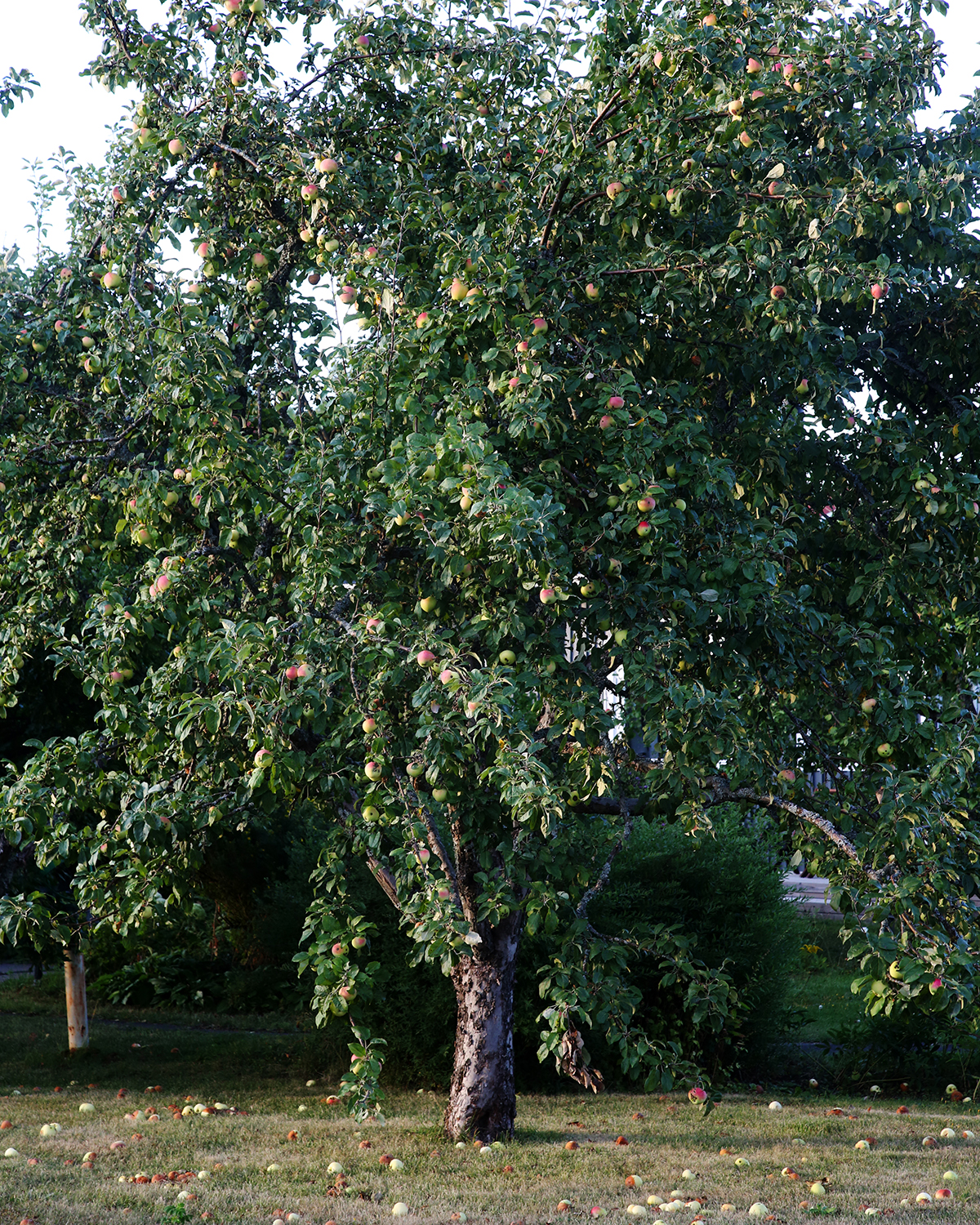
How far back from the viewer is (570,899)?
16.0ft

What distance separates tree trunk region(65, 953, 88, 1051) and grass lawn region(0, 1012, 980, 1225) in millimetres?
957

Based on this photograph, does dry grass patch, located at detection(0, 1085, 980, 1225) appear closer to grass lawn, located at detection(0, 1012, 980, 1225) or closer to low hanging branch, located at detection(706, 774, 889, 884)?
grass lawn, located at detection(0, 1012, 980, 1225)

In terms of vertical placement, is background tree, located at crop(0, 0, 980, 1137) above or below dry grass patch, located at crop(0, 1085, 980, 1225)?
above

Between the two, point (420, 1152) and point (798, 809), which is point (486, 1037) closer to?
point (420, 1152)

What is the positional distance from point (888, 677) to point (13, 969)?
15240 millimetres

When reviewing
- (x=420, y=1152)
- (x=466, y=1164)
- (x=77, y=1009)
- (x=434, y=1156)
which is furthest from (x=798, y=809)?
(x=77, y=1009)

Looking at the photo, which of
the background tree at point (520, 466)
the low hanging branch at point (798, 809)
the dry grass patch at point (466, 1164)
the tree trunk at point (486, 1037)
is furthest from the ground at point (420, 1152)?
the low hanging branch at point (798, 809)

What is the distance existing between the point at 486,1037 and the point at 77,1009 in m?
5.48

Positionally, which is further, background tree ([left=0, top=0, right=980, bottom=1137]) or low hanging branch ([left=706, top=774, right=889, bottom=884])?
low hanging branch ([left=706, top=774, right=889, bottom=884])

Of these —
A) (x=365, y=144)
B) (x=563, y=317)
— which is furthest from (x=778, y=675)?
(x=365, y=144)

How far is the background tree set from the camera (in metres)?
4.03

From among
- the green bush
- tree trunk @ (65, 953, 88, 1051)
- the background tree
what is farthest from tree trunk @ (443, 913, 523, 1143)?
tree trunk @ (65, 953, 88, 1051)

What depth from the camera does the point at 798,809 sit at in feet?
14.2

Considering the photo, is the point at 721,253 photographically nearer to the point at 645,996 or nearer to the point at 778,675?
the point at 778,675
